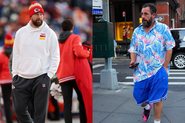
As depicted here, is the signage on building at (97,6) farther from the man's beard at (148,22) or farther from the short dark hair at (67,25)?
the short dark hair at (67,25)

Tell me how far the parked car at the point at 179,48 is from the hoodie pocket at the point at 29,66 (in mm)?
12150

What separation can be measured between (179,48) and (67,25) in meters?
12.6

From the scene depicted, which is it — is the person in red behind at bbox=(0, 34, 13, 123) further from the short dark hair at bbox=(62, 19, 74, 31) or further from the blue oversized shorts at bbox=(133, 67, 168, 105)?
the blue oversized shorts at bbox=(133, 67, 168, 105)

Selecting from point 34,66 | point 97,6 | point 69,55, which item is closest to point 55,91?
point 34,66

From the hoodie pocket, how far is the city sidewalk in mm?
2425

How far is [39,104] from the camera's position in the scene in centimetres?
436

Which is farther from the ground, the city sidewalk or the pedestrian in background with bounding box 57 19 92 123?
the pedestrian in background with bounding box 57 19 92 123

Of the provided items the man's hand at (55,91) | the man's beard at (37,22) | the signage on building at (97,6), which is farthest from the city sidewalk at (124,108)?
the man's beard at (37,22)

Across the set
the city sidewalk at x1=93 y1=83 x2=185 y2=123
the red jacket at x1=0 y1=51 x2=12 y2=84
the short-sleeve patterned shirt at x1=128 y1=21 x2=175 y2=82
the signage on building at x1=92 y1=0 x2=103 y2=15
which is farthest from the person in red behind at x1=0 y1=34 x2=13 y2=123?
the signage on building at x1=92 y1=0 x2=103 y2=15

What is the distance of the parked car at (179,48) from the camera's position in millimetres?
15812

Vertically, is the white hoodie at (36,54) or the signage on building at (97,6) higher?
the signage on building at (97,6)

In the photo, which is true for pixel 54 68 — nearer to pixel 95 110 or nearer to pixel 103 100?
pixel 95 110

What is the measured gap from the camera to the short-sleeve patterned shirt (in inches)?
220

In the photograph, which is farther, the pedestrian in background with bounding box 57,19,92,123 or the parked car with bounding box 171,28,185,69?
the parked car with bounding box 171,28,185,69
